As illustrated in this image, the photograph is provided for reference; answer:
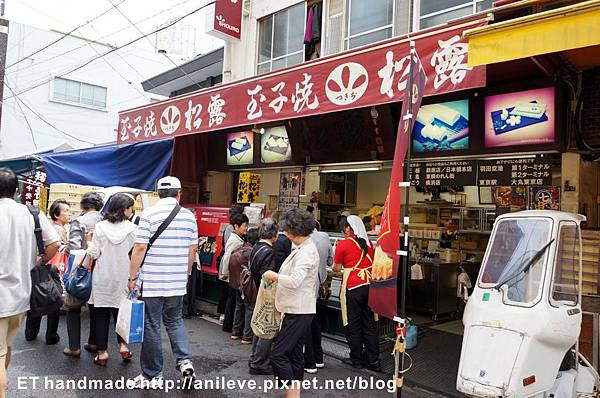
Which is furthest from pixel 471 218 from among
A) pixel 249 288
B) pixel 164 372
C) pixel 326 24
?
pixel 164 372

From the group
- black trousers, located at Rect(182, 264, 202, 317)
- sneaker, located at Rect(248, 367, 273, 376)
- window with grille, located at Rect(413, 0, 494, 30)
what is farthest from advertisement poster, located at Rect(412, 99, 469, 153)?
black trousers, located at Rect(182, 264, 202, 317)

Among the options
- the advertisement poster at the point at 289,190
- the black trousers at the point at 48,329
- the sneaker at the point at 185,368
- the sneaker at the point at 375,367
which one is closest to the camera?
the sneaker at the point at 185,368

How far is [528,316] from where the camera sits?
3.50 m

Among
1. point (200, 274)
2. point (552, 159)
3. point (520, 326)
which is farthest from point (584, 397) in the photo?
point (200, 274)

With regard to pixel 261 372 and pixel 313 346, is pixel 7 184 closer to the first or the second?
pixel 261 372

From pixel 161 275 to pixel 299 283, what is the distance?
149cm

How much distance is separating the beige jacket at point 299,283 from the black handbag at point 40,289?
2023mm

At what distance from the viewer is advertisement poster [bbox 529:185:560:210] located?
5402 mm

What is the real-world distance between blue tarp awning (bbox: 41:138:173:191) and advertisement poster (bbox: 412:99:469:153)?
16.4 feet

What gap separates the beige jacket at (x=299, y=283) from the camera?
396cm

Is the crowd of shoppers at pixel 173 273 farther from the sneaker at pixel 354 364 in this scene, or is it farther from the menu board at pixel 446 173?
the menu board at pixel 446 173

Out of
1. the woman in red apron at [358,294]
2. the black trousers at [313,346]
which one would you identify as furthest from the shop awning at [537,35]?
the black trousers at [313,346]

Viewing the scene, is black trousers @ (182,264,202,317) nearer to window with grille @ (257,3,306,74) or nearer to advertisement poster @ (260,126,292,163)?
advertisement poster @ (260,126,292,163)

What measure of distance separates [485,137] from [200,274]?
574cm
